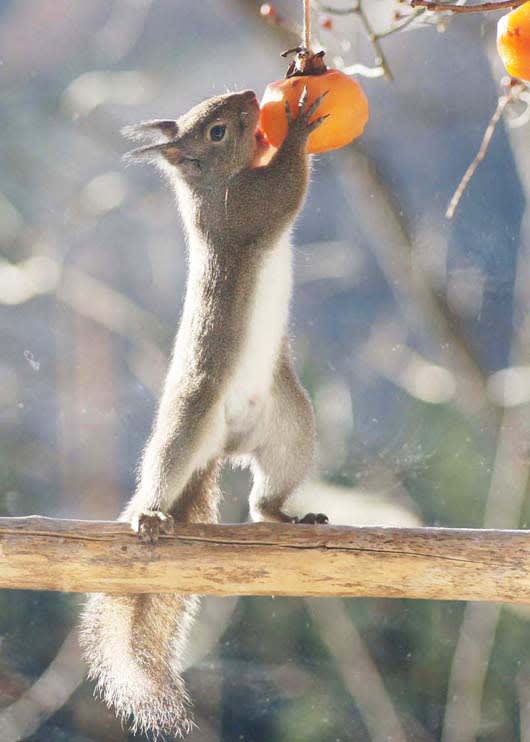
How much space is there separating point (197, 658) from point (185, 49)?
9.22 feet

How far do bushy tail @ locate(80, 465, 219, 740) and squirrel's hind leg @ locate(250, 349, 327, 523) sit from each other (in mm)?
138

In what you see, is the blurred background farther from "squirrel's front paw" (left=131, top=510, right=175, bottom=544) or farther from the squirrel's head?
"squirrel's front paw" (left=131, top=510, right=175, bottom=544)

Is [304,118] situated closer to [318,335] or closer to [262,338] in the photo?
[262,338]

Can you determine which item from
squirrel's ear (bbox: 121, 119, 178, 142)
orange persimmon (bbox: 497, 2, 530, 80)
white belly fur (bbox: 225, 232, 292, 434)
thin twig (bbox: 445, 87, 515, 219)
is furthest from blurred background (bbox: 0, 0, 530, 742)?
orange persimmon (bbox: 497, 2, 530, 80)

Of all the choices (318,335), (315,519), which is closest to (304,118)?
(315,519)

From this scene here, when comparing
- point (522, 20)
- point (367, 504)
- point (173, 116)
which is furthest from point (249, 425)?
point (173, 116)

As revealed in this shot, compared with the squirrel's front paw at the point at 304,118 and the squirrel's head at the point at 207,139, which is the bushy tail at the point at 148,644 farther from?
the squirrel's front paw at the point at 304,118

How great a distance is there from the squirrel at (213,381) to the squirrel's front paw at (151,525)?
0.5 inches

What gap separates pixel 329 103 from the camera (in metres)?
2.07

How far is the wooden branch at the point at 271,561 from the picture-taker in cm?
237

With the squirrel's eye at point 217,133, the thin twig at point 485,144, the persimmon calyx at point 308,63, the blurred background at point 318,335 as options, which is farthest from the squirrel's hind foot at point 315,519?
the blurred background at point 318,335

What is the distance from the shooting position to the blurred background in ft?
14.7

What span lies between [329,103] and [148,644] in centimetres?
139

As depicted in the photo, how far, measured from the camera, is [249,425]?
8.96ft
